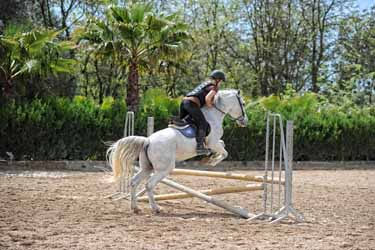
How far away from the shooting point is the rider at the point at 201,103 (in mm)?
8531

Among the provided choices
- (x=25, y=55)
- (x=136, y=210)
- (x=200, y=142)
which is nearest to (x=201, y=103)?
(x=200, y=142)

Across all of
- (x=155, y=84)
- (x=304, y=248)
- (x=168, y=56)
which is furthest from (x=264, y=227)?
(x=155, y=84)

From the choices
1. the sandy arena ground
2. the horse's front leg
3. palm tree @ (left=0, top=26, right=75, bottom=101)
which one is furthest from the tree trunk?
the horse's front leg

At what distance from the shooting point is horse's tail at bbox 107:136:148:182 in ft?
27.5

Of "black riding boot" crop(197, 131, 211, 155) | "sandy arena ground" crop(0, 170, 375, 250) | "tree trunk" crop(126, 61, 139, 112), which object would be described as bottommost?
"sandy arena ground" crop(0, 170, 375, 250)

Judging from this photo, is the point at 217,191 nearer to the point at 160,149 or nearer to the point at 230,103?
the point at 160,149

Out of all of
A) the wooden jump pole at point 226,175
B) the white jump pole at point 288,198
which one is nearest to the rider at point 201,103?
the wooden jump pole at point 226,175

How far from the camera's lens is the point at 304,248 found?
5.87 meters

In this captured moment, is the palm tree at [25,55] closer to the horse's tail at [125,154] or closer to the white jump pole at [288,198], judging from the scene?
the horse's tail at [125,154]

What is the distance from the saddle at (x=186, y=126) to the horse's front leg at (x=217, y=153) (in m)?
0.25

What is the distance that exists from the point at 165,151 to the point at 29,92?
1279 centimetres

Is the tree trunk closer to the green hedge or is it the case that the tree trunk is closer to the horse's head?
the green hedge

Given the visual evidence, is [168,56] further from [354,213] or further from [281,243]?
[281,243]

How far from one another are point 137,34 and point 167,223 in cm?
1237
